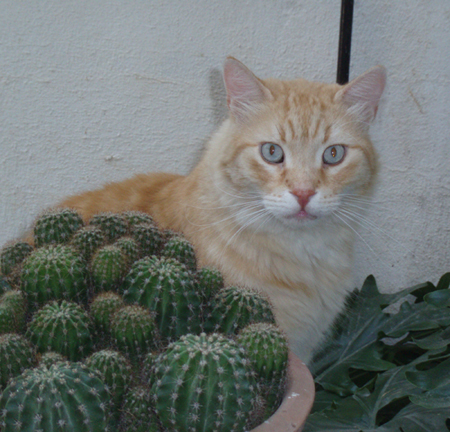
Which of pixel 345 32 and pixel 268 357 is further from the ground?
pixel 345 32

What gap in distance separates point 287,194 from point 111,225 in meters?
0.49

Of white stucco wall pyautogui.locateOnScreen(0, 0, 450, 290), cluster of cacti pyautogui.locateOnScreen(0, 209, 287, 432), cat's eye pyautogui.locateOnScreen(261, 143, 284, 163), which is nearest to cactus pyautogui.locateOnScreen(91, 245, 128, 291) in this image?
cluster of cacti pyautogui.locateOnScreen(0, 209, 287, 432)

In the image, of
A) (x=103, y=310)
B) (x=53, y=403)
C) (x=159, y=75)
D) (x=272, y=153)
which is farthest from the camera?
(x=159, y=75)

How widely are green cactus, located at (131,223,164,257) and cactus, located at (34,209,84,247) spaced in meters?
0.13

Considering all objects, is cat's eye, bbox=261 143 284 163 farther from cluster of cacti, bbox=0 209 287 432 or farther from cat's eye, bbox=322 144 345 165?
cluster of cacti, bbox=0 209 287 432

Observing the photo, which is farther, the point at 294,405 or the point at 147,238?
the point at 147,238

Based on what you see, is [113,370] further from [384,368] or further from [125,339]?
[384,368]

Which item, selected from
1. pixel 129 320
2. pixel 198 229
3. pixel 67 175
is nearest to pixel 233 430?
pixel 129 320

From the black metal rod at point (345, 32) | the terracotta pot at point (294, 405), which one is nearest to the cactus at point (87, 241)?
the terracotta pot at point (294, 405)

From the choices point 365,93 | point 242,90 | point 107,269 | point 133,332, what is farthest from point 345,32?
point 133,332

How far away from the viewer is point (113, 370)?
0.80 meters

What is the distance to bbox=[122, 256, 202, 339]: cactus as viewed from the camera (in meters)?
0.93

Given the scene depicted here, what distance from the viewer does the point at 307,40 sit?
220 cm

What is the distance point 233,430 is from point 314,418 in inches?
27.3
